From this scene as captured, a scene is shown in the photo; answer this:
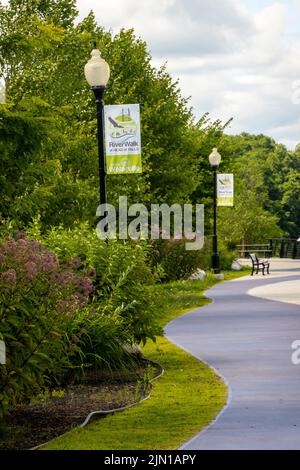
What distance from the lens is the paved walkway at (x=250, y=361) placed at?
10.1 meters

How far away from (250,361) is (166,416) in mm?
3861

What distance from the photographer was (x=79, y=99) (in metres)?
40.2

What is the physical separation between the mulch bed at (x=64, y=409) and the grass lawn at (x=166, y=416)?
24 cm

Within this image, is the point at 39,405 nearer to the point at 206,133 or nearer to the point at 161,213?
the point at 161,213

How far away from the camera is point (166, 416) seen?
452 inches

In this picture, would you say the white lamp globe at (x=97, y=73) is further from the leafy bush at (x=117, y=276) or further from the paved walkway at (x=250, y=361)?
the paved walkway at (x=250, y=361)

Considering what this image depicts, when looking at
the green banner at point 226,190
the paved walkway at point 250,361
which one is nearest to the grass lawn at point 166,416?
the paved walkway at point 250,361

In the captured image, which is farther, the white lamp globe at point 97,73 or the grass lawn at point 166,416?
the white lamp globe at point 97,73

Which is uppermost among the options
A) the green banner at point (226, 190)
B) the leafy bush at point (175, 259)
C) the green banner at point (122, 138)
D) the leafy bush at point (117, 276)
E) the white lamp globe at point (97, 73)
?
the white lamp globe at point (97, 73)

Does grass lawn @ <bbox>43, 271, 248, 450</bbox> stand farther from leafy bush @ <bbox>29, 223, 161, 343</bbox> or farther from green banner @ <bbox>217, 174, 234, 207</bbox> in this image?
green banner @ <bbox>217, 174, 234, 207</bbox>

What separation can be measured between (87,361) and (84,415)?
257 centimetres

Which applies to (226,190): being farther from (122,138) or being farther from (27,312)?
(27,312)

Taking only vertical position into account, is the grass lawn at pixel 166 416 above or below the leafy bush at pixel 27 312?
below

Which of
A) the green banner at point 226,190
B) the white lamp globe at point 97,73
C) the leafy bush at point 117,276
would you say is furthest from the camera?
the green banner at point 226,190
